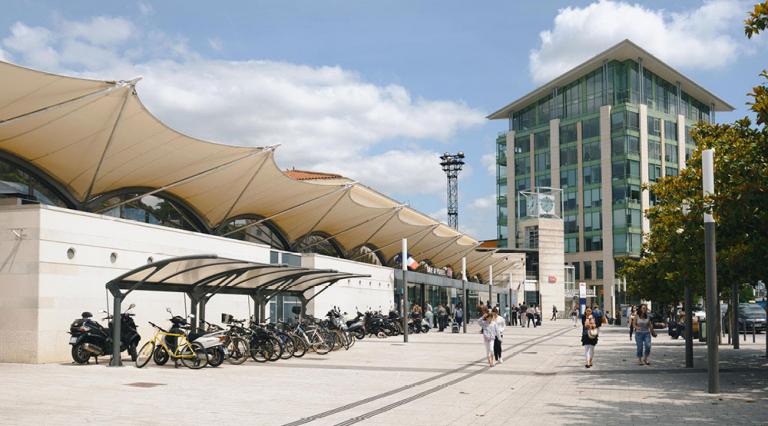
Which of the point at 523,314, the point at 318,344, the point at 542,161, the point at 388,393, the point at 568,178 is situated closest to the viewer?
the point at 388,393

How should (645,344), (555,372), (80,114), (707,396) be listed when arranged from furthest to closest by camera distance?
(80,114) < (645,344) < (555,372) < (707,396)

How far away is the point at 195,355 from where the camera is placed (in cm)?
1806

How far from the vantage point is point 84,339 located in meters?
18.4

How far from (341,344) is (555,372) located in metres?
8.60

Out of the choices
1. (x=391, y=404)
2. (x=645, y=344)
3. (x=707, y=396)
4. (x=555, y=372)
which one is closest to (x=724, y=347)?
(x=645, y=344)

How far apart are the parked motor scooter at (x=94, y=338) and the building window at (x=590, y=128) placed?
8304cm

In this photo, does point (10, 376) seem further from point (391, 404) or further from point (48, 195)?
point (48, 195)

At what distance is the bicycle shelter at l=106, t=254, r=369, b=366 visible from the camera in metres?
17.9

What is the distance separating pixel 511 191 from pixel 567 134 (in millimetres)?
11068

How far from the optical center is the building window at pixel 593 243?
96.2 m

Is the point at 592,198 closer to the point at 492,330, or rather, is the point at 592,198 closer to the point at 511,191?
the point at 511,191

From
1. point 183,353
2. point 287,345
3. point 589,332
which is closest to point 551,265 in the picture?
point 287,345

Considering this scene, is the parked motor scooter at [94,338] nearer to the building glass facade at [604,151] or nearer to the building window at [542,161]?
the building glass facade at [604,151]

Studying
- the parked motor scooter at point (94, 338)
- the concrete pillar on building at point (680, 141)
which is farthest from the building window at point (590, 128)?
the parked motor scooter at point (94, 338)
